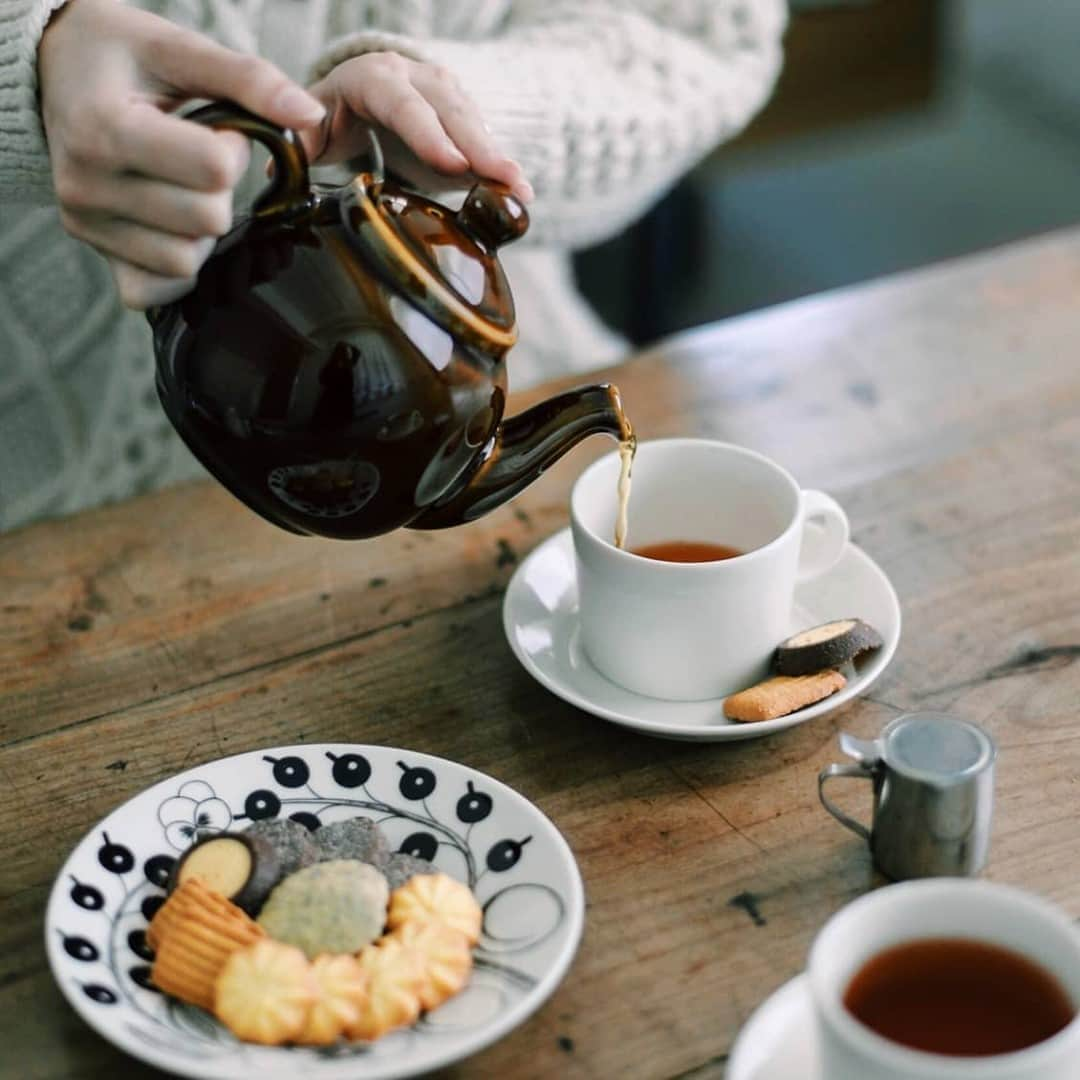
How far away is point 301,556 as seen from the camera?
1.01 meters

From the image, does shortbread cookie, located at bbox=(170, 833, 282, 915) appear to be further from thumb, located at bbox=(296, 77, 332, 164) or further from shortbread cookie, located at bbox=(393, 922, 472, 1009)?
thumb, located at bbox=(296, 77, 332, 164)

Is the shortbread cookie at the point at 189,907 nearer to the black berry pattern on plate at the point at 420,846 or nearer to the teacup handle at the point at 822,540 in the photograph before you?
the black berry pattern on plate at the point at 420,846

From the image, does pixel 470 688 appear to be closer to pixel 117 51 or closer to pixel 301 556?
pixel 301 556

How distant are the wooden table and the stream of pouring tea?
0.36 ft

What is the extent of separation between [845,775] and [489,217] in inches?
13.0

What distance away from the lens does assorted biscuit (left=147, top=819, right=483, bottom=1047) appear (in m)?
0.60

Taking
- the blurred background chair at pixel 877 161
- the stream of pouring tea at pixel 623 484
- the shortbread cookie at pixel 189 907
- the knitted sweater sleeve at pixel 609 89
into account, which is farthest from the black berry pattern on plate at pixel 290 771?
the blurred background chair at pixel 877 161

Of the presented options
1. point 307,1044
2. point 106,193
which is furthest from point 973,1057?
point 106,193

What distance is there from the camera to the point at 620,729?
83cm

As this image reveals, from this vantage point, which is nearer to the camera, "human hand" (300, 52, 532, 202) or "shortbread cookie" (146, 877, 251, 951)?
"shortbread cookie" (146, 877, 251, 951)

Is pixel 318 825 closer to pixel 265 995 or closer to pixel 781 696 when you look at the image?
pixel 265 995

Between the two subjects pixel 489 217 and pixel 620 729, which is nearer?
pixel 489 217

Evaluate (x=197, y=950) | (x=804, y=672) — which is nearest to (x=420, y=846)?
→ (x=197, y=950)

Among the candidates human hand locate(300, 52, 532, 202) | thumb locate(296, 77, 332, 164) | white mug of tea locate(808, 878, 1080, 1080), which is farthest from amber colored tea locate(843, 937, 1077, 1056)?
thumb locate(296, 77, 332, 164)
